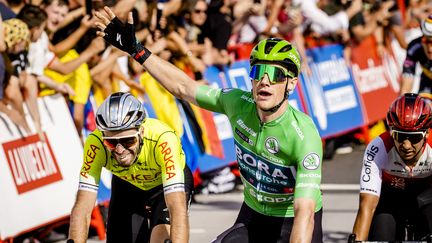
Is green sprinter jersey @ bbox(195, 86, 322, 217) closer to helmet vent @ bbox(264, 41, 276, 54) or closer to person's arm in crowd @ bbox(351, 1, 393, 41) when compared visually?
helmet vent @ bbox(264, 41, 276, 54)

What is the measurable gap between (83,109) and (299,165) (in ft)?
16.8

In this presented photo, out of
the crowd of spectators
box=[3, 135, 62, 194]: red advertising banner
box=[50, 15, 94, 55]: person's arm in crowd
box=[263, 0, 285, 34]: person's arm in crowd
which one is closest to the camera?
box=[3, 135, 62, 194]: red advertising banner

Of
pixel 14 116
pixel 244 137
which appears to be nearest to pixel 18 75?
pixel 14 116

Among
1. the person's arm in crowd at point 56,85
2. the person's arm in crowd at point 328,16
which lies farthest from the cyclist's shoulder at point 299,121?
the person's arm in crowd at point 328,16

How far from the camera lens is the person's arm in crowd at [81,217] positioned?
21.7 feet

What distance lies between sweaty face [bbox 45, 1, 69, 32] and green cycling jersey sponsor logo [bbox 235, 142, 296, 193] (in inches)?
188

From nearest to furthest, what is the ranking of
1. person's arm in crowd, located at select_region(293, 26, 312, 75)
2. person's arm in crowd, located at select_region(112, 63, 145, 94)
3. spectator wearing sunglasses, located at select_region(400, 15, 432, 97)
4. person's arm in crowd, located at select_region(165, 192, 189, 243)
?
person's arm in crowd, located at select_region(165, 192, 189, 243), spectator wearing sunglasses, located at select_region(400, 15, 432, 97), person's arm in crowd, located at select_region(112, 63, 145, 94), person's arm in crowd, located at select_region(293, 26, 312, 75)

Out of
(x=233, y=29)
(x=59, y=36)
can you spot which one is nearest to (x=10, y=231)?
(x=59, y=36)

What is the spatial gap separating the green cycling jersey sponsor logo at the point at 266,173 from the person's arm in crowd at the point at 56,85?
4294 millimetres

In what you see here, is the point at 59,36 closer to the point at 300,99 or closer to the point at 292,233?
the point at 300,99

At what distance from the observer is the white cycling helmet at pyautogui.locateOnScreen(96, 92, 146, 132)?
6512 mm

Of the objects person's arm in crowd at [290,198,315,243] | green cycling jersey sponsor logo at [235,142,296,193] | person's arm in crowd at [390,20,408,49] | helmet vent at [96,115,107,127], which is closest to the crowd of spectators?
person's arm in crowd at [390,20,408,49]

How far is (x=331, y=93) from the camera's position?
52.7 ft

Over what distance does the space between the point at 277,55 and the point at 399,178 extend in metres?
1.57
